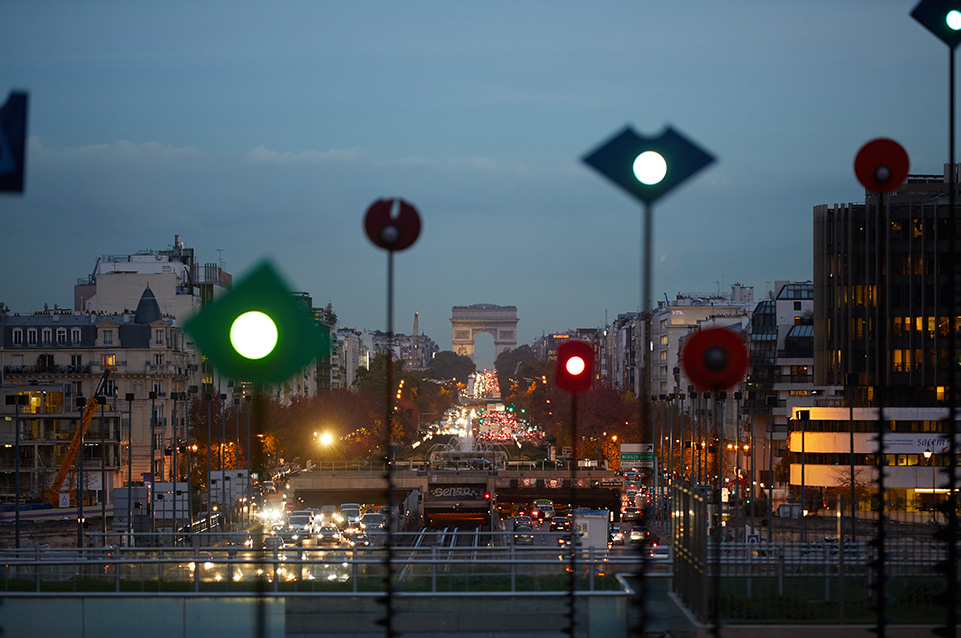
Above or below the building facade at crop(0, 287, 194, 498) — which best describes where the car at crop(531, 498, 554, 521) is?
below

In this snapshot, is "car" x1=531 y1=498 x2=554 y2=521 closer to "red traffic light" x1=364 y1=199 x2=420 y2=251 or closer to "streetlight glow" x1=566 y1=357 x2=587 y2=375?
"streetlight glow" x1=566 y1=357 x2=587 y2=375

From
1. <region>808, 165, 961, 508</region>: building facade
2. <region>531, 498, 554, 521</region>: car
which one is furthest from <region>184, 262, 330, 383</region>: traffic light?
<region>531, 498, 554, 521</region>: car

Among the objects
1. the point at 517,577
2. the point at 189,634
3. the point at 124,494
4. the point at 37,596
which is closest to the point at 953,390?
the point at 517,577

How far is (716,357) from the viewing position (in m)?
7.06

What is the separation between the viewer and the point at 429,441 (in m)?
109

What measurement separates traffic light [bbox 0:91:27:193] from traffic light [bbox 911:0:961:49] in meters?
6.94

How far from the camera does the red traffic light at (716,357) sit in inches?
278

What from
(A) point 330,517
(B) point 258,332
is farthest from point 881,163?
(A) point 330,517

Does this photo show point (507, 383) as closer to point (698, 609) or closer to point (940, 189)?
point (940, 189)

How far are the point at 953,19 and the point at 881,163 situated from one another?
1861 millimetres

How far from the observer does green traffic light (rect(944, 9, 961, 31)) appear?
29.3ft

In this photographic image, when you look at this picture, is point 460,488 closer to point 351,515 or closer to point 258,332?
point 351,515

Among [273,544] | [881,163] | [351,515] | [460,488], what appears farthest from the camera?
[460,488]

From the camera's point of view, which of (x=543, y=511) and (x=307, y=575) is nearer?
(x=307, y=575)
